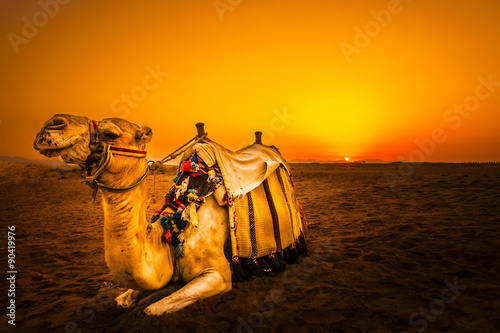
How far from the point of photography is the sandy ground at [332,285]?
292 cm

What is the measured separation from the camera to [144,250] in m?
2.61

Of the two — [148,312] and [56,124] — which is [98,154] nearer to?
[56,124]

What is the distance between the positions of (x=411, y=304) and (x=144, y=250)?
3.07 meters

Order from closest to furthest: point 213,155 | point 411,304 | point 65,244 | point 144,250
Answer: point 144,250
point 411,304
point 213,155
point 65,244

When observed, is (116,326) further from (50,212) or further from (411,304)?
(50,212)

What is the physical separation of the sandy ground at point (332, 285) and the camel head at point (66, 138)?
0.44 ft

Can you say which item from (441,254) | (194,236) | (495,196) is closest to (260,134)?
(194,236)

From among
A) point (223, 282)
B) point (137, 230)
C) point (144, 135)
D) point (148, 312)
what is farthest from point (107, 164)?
point (223, 282)

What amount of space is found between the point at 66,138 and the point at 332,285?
11.8ft

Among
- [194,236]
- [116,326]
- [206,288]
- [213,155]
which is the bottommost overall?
[116,326]

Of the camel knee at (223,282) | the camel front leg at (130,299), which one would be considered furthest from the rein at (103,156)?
the camel front leg at (130,299)

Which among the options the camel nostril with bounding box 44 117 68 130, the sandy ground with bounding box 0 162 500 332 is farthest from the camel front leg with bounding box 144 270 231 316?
the camel nostril with bounding box 44 117 68 130

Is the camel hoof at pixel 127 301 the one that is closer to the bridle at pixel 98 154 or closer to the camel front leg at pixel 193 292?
the camel front leg at pixel 193 292

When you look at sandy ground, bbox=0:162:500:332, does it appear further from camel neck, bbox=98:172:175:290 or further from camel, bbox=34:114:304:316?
camel neck, bbox=98:172:175:290
